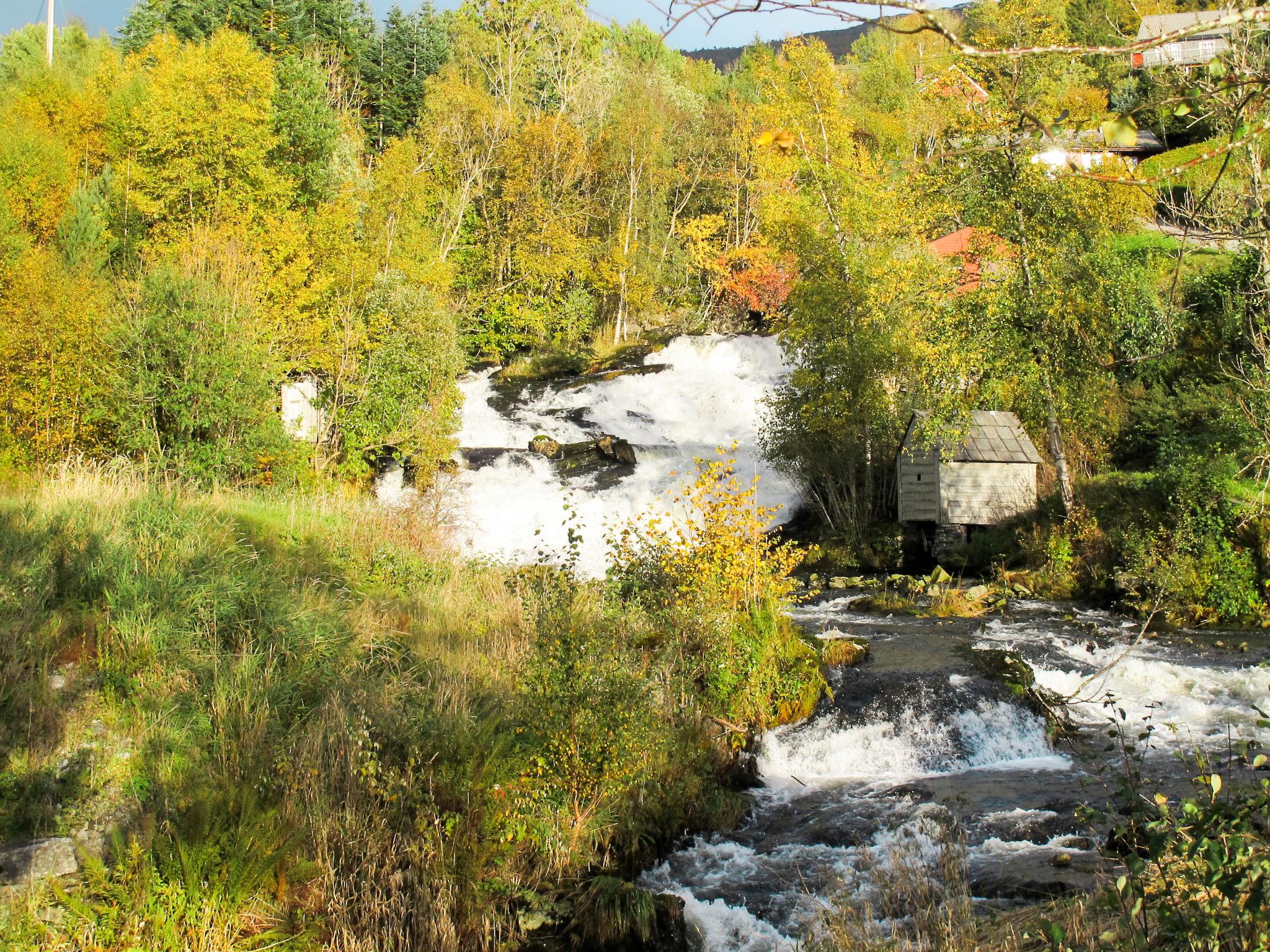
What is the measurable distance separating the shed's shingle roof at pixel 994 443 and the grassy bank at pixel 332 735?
1088cm

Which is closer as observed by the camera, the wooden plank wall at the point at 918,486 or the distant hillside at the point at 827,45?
the wooden plank wall at the point at 918,486

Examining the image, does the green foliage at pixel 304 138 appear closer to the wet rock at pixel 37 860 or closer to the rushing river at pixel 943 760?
the rushing river at pixel 943 760

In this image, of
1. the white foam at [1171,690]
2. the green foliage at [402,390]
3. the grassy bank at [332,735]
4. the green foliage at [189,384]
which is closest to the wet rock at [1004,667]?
the white foam at [1171,690]

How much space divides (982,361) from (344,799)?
47.4 feet

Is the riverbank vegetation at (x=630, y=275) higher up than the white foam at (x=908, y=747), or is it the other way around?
the riverbank vegetation at (x=630, y=275)

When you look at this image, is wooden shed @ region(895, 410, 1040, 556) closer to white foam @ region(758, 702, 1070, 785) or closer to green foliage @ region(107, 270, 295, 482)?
white foam @ region(758, 702, 1070, 785)

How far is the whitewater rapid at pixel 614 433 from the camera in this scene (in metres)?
22.9

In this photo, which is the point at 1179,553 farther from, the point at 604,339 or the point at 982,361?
the point at 604,339

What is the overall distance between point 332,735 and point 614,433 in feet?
70.4

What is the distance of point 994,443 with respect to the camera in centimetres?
2023

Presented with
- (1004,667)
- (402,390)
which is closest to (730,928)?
(1004,667)

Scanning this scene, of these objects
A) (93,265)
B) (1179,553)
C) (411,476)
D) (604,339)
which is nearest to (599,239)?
(604,339)

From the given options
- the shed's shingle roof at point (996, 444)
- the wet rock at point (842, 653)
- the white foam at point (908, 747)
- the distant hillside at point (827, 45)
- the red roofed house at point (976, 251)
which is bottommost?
the white foam at point (908, 747)

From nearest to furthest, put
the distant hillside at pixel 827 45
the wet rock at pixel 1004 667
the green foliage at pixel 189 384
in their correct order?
1. the wet rock at pixel 1004 667
2. the green foliage at pixel 189 384
3. the distant hillside at pixel 827 45
